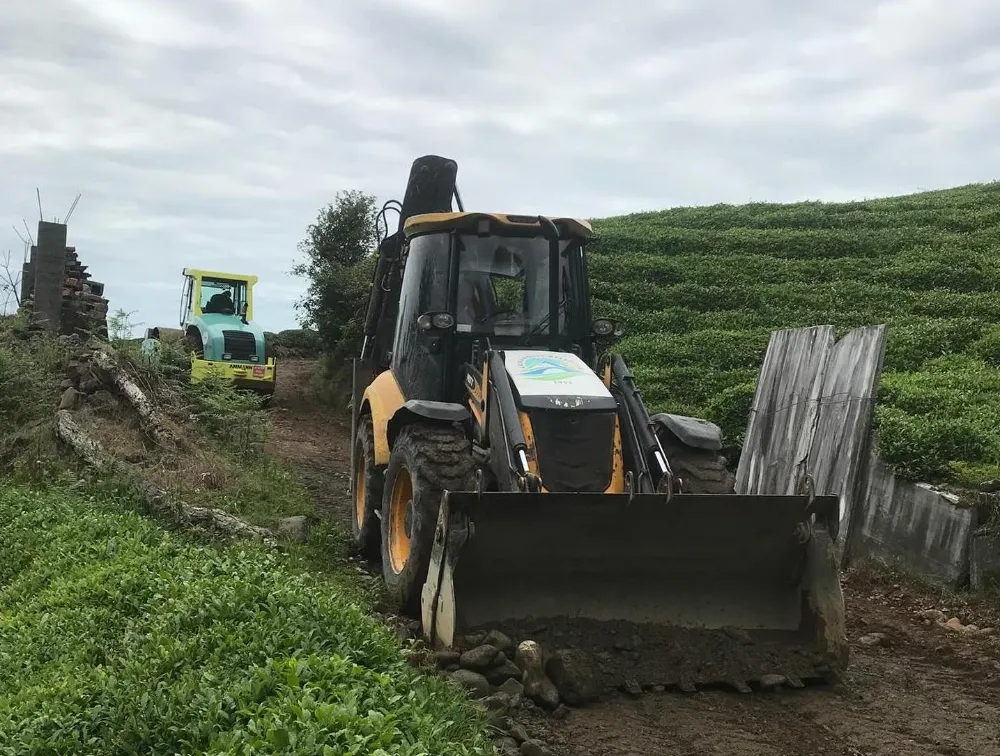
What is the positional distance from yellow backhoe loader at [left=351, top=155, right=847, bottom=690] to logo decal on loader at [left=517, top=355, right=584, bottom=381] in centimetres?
1

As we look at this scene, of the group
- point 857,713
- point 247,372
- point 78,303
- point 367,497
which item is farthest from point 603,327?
point 247,372

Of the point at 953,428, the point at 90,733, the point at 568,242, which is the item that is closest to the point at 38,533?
the point at 90,733

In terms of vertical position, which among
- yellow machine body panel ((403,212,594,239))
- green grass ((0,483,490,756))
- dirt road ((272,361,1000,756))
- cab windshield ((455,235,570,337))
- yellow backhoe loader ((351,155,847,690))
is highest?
yellow machine body panel ((403,212,594,239))

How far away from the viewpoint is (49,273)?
46.1ft

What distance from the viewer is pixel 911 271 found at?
18.2 metres

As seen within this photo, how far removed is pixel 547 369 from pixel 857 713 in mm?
2732

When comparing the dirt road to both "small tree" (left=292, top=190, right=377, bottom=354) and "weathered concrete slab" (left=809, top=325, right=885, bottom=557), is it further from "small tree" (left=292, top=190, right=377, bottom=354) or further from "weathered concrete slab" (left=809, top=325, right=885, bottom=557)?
"small tree" (left=292, top=190, right=377, bottom=354)

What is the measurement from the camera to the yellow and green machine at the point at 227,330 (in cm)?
1847

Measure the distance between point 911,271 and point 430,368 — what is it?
1404 centimetres

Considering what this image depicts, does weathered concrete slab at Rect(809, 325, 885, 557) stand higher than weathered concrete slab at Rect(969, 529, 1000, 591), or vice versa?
weathered concrete slab at Rect(809, 325, 885, 557)

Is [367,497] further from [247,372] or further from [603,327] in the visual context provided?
[247,372]

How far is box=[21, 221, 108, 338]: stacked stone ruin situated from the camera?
13.9 metres

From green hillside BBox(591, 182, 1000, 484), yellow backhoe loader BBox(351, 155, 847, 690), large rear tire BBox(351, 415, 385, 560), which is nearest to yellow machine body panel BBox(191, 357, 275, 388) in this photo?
green hillside BBox(591, 182, 1000, 484)

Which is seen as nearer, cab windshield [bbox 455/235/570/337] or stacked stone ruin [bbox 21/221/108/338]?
cab windshield [bbox 455/235/570/337]
